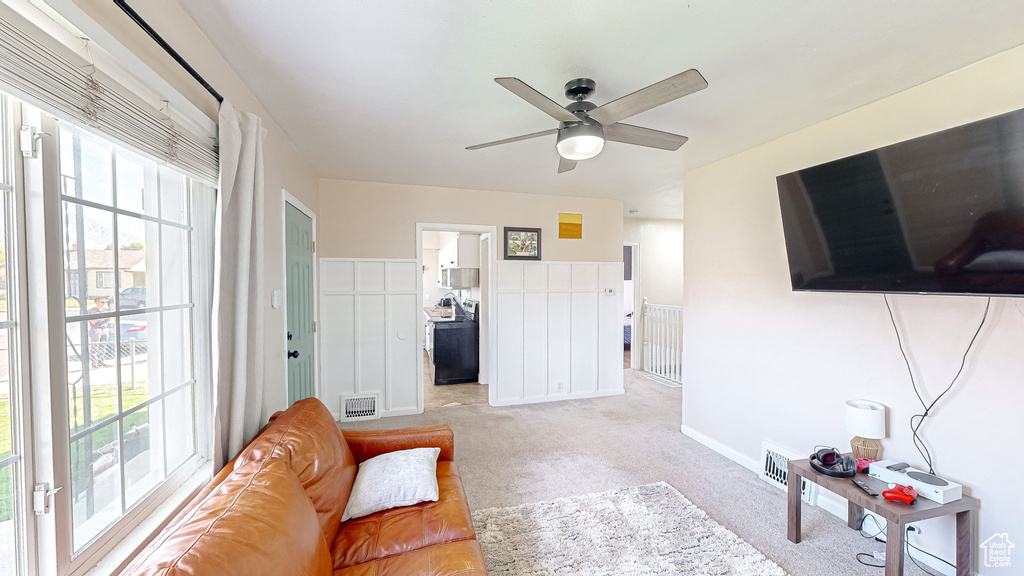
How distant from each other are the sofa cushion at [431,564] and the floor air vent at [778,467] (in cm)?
227

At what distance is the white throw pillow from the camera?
1.67 meters

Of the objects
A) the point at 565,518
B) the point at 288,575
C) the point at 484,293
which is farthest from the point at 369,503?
the point at 484,293

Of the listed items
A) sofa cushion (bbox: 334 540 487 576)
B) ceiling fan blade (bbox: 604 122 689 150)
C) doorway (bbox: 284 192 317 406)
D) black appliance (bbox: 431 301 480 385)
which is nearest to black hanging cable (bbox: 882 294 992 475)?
ceiling fan blade (bbox: 604 122 689 150)

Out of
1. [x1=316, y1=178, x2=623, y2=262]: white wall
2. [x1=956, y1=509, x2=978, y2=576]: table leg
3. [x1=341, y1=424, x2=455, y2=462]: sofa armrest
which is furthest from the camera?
[x1=316, y1=178, x2=623, y2=262]: white wall

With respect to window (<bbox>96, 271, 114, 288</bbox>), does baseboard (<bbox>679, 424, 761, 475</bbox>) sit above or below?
below

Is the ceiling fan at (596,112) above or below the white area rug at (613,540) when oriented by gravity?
above

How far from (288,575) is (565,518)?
65.0 inches

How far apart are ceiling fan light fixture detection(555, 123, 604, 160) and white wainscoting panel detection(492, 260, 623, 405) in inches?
101

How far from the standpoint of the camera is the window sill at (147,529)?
103 cm

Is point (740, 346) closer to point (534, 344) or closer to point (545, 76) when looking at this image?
point (534, 344)

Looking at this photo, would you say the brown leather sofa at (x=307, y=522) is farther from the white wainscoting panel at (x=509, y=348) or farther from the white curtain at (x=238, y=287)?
the white wainscoting panel at (x=509, y=348)

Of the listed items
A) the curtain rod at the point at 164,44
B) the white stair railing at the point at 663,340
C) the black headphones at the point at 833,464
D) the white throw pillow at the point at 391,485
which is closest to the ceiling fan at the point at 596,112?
the curtain rod at the point at 164,44

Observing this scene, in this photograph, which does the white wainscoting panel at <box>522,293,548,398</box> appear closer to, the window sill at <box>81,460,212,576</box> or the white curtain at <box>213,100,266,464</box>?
the white curtain at <box>213,100,266,464</box>

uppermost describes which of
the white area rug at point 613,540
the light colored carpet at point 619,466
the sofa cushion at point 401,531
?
the sofa cushion at point 401,531
